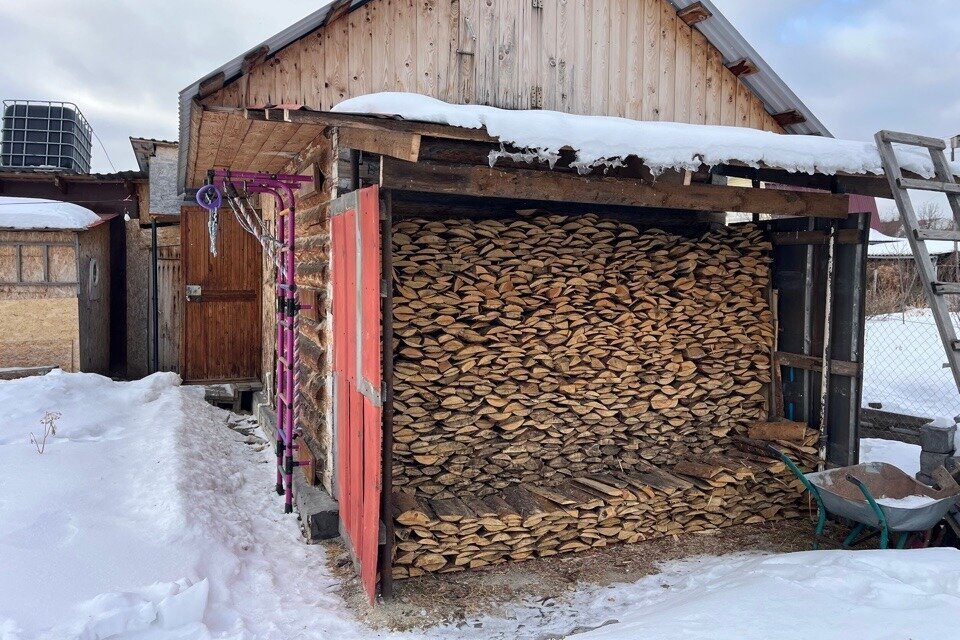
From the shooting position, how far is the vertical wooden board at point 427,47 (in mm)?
6805

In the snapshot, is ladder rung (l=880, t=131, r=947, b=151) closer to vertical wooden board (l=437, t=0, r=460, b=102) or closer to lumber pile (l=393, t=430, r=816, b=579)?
lumber pile (l=393, t=430, r=816, b=579)

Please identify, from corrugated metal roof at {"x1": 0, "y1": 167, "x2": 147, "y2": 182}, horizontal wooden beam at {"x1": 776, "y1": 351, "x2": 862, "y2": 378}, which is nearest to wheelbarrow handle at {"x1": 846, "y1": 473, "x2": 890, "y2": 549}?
horizontal wooden beam at {"x1": 776, "y1": 351, "x2": 862, "y2": 378}

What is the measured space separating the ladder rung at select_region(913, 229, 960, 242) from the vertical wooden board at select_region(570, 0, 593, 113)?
3783mm

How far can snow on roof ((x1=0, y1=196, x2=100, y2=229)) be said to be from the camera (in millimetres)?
9531

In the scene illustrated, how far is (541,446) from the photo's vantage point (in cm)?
596

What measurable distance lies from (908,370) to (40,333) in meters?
14.5

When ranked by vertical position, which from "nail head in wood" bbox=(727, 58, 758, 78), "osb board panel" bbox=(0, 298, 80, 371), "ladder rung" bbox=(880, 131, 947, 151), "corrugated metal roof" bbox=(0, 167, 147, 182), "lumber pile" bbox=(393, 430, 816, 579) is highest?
"nail head in wood" bbox=(727, 58, 758, 78)

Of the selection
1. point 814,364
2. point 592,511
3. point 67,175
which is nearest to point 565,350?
point 592,511

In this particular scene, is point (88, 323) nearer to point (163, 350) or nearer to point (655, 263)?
point (163, 350)

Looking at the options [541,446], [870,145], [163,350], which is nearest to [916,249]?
[870,145]

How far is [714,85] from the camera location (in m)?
7.90

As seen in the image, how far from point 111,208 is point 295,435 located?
7.38 meters

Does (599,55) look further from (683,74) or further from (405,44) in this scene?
(405,44)

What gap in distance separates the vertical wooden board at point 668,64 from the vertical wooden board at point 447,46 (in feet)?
8.18
